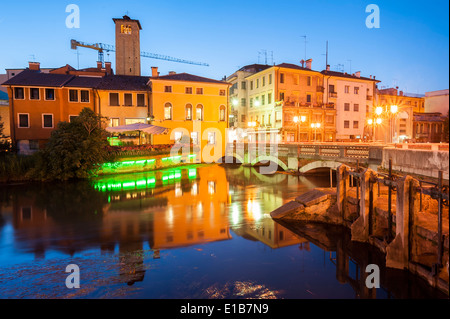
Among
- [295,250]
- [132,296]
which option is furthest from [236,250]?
[132,296]

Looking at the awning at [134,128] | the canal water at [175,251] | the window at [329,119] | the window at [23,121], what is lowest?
the canal water at [175,251]

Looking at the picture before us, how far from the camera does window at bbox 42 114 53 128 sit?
31.5 m

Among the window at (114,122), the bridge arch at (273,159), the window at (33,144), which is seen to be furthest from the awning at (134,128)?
the bridge arch at (273,159)

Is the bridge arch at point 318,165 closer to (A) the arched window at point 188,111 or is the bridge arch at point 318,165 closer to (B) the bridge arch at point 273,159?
(B) the bridge arch at point 273,159

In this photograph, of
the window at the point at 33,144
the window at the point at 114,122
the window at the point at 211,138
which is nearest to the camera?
the window at the point at 33,144

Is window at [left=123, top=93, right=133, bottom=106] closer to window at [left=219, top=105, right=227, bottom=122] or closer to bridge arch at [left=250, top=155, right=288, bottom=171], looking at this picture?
window at [left=219, top=105, right=227, bottom=122]

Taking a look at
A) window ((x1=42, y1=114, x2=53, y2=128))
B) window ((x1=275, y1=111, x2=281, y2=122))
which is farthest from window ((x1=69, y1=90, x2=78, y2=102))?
window ((x1=275, y1=111, x2=281, y2=122))

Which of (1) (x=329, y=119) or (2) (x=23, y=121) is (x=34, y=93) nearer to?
(2) (x=23, y=121)

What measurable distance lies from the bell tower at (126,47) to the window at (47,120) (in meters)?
13.2

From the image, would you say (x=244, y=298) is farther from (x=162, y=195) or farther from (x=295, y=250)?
(x=162, y=195)

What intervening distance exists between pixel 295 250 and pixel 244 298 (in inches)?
147

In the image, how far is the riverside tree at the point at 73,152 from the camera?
2227 centimetres

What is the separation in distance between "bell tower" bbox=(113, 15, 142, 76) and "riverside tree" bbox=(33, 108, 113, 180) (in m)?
20.7

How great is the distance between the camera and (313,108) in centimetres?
4131
